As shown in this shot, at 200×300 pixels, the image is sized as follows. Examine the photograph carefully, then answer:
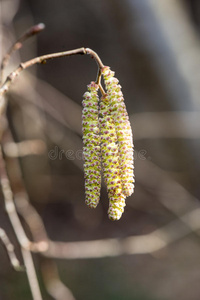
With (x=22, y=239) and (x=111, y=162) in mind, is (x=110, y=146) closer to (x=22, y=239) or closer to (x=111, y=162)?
(x=111, y=162)

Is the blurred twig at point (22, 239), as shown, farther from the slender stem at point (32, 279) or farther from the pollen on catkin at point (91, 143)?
the pollen on catkin at point (91, 143)

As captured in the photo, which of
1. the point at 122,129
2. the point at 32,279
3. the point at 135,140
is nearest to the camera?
the point at 122,129

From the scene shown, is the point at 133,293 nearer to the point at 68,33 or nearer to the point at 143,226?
the point at 143,226

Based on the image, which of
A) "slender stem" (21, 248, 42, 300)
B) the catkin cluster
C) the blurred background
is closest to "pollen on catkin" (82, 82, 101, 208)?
the catkin cluster

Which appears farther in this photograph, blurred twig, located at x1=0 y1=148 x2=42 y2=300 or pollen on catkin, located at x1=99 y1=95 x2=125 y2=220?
blurred twig, located at x1=0 y1=148 x2=42 y2=300

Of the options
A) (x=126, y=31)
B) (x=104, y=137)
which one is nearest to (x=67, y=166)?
(x=126, y=31)

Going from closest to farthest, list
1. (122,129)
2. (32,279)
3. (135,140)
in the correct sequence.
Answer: (122,129), (32,279), (135,140)

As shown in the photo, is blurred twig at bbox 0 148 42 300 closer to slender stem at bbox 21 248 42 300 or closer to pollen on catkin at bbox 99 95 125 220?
slender stem at bbox 21 248 42 300

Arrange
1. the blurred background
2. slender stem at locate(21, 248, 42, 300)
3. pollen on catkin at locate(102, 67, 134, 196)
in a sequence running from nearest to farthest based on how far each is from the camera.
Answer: pollen on catkin at locate(102, 67, 134, 196) → slender stem at locate(21, 248, 42, 300) → the blurred background

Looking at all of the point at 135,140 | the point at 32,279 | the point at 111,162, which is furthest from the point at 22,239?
the point at 135,140

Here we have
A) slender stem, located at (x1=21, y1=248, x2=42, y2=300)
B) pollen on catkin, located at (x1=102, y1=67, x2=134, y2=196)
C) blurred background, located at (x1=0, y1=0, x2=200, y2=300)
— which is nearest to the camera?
pollen on catkin, located at (x1=102, y1=67, x2=134, y2=196)
